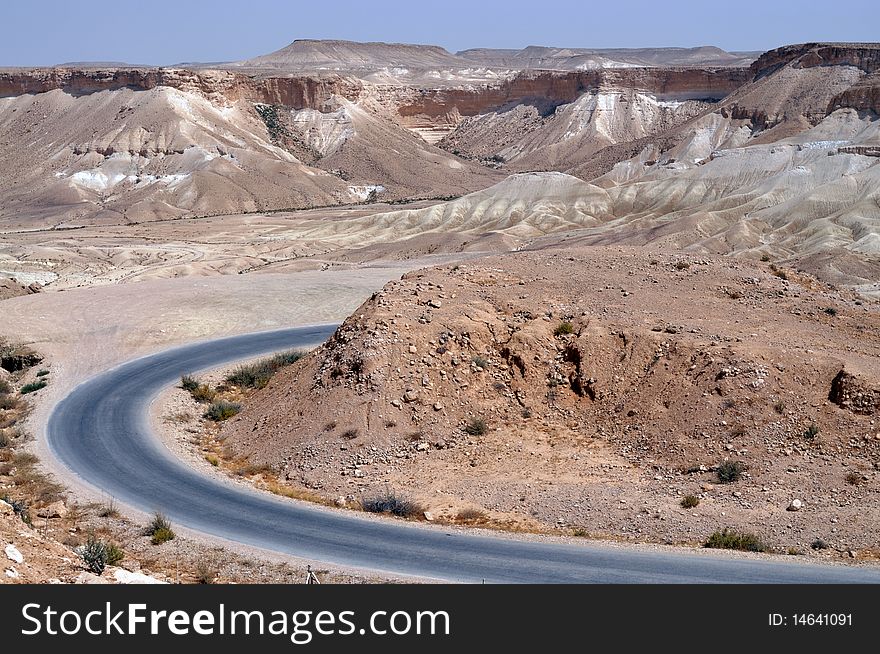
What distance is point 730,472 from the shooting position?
709 inches

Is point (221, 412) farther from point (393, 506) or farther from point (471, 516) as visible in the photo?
point (471, 516)

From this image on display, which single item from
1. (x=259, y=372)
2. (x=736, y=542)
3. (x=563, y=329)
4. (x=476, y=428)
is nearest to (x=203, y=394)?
(x=259, y=372)

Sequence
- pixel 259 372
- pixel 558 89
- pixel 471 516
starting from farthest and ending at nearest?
pixel 558 89
pixel 259 372
pixel 471 516

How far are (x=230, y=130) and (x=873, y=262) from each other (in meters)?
85.1

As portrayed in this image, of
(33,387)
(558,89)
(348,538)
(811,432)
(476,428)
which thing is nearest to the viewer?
(348,538)

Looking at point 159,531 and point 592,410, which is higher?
point 592,410

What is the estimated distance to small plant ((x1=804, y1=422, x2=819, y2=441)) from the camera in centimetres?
1858

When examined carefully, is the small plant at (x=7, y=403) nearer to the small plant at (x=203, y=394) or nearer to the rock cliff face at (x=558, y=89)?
the small plant at (x=203, y=394)

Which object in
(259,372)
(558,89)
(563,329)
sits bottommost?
(259,372)

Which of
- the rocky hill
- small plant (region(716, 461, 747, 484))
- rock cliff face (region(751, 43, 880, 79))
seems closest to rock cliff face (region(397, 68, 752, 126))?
rock cliff face (region(751, 43, 880, 79))

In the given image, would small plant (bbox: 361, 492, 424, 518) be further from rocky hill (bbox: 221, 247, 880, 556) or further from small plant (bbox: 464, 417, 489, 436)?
small plant (bbox: 464, 417, 489, 436)

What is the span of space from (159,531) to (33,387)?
1377 cm

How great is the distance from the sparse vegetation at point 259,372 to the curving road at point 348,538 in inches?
137

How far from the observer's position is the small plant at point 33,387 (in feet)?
92.5
